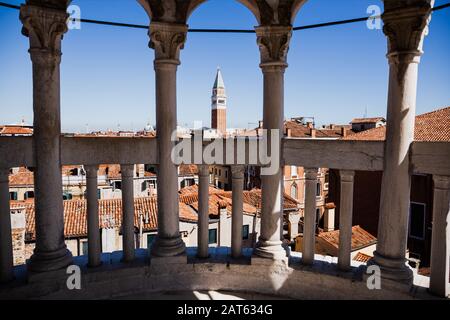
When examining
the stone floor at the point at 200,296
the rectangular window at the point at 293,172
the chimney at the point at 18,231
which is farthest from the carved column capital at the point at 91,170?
the rectangular window at the point at 293,172

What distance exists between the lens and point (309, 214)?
8305 millimetres

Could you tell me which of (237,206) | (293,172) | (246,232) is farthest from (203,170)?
(293,172)

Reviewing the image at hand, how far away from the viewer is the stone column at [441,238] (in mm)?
6949

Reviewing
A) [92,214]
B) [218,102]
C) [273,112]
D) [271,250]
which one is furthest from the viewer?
[218,102]

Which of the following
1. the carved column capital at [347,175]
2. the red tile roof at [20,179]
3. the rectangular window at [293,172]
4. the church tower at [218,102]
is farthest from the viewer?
the church tower at [218,102]

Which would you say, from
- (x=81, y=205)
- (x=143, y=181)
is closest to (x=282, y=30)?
(x=81, y=205)

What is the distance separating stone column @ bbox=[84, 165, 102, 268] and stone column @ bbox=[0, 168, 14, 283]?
1630mm

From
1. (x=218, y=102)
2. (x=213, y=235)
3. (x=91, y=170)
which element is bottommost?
(x=213, y=235)

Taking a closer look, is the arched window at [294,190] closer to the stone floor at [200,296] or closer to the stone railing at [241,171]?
the stone railing at [241,171]

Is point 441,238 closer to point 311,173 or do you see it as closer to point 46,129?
point 311,173

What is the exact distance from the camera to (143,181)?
41.1 m

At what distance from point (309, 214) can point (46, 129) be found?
6358 mm

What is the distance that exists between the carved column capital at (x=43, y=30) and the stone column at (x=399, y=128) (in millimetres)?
6989
